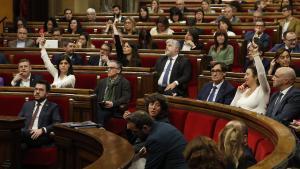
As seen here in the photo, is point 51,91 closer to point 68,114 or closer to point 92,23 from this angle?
point 68,114

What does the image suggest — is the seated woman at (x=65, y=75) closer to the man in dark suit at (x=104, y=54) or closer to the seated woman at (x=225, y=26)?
the man in dark suit at (x=104, y=54)

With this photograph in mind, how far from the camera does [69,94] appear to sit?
216 inches

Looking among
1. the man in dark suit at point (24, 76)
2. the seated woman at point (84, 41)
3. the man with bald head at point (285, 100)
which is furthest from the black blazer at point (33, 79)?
the man with bald head at point (285, 100)

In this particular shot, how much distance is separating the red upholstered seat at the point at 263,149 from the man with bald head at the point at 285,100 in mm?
772

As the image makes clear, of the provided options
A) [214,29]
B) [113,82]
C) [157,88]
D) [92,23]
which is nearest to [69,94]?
[113,82]

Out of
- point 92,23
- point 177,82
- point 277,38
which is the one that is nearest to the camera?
point 177,82

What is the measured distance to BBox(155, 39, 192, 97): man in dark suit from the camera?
6.48 m

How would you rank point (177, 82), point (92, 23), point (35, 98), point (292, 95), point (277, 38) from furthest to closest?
point (92, 23)
point (277, 38)
point (177, 82)
point (35, 98)
point (292, 95)

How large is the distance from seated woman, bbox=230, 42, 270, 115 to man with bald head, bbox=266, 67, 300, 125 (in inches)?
9.3

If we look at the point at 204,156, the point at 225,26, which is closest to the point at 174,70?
the point at 225,26

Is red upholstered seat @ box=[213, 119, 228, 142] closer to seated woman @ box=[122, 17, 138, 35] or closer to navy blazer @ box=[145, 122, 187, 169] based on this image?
navy blazer @ box=[145, 122, 187, 169]

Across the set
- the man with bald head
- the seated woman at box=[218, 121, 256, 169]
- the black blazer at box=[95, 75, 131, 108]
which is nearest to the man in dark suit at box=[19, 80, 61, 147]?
the black blazer at box=[95, 75, 131, 108]

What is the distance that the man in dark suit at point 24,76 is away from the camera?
6191 mm

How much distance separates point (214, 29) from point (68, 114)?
388cm
